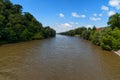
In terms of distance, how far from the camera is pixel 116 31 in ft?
140

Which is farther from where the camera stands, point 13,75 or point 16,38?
point 16,38

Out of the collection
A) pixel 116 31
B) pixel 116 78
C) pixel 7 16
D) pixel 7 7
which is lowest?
pixel 116 78

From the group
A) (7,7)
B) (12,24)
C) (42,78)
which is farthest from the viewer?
(7,7)

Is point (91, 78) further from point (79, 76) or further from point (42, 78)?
point (42, 78)

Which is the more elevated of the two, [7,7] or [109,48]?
[7,7]

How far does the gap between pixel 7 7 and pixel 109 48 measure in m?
55.5

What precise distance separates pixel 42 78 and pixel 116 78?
26.2ft

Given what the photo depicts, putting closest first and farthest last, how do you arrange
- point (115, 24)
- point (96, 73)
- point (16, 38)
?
1. point (96, 73)
2. point (115, 24)
3. point (16, 38)

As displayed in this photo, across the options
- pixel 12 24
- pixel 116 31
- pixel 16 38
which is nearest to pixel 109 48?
pixel 116 31

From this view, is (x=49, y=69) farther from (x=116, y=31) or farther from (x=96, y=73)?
(x=116, y=31)

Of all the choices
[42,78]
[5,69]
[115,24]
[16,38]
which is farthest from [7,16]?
[42,78]


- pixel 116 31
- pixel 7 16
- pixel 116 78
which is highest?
pixel 7 16

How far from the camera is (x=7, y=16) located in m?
69.2

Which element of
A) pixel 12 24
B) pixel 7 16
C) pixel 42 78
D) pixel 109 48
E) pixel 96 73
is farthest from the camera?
pixel 7 16
